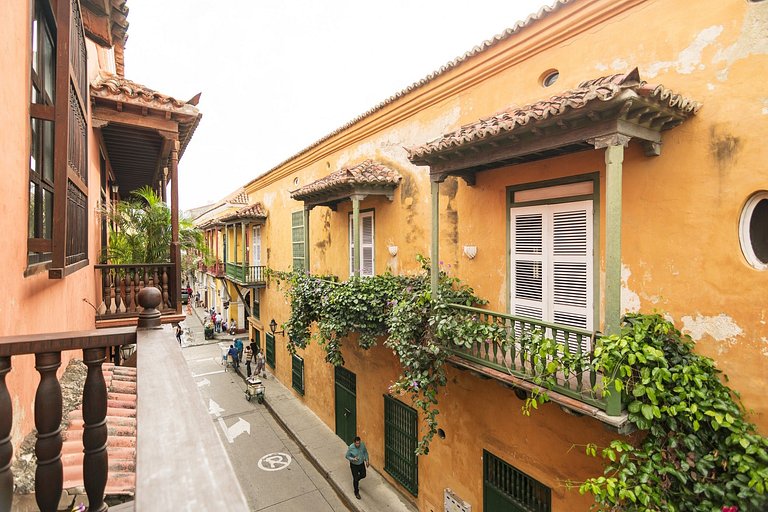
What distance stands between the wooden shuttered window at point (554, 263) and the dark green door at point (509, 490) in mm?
2209

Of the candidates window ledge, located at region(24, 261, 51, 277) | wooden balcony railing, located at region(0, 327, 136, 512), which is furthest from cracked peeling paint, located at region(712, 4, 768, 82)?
window ledge, located at region(24, 261, 51, 277)

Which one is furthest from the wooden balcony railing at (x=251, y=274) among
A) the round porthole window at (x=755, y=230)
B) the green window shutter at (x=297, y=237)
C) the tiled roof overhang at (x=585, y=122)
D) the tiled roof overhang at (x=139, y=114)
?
the round porthole window at (x=755, y=230)

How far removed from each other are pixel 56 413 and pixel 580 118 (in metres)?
4.90

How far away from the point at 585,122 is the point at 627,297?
2183 mm

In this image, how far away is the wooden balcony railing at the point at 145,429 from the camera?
3.24 feet

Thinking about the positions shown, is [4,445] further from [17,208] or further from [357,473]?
[357,473]

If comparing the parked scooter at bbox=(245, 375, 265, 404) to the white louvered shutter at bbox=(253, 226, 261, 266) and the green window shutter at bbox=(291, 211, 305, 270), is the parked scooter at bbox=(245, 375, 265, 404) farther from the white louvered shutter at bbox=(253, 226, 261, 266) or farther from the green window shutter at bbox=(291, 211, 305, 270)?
the white louvered shutter at bbox=(253, 226, 261, 266)

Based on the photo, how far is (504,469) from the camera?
6031 millimetres

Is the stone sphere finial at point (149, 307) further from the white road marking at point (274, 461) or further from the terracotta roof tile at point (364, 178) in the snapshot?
the white road marking at point (274, 461)

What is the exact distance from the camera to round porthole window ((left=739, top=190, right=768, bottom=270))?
3822 millimetres

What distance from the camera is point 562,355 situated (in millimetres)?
4703

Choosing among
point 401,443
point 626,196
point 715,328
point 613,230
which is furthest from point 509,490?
point 626,196

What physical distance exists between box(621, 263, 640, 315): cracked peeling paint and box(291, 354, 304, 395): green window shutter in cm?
1075

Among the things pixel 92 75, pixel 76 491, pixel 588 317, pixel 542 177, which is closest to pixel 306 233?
pixel 92 75
